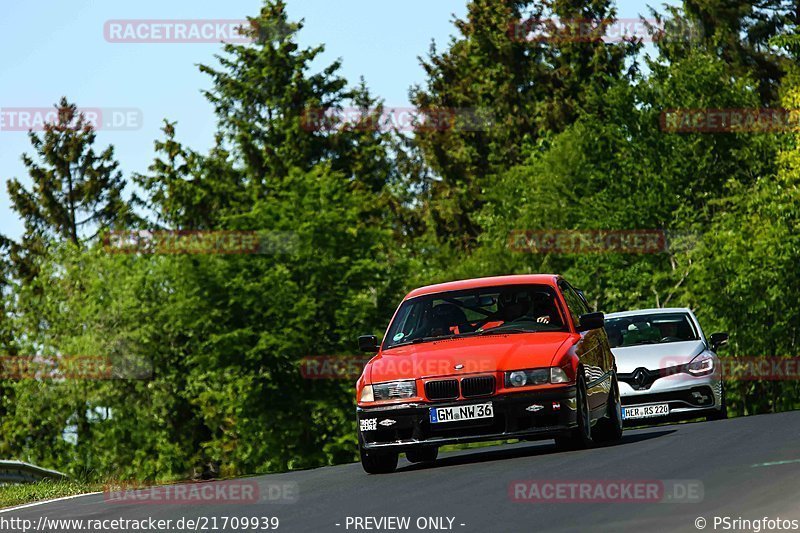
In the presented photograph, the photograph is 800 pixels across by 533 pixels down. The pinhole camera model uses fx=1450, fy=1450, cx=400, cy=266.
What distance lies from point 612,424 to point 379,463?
288cm

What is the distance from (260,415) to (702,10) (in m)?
25.5

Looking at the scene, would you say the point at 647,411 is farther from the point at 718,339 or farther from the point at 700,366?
the point at 718,339

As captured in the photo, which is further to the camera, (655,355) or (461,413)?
(655,355)

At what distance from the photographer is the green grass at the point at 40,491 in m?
14.7

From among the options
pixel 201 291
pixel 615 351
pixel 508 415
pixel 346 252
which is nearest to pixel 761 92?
pixel 346 252

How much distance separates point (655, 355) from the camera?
779 inches

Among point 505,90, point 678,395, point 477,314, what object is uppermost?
point 505,90

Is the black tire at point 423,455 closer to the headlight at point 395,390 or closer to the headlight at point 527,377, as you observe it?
the headlight at point 395,390

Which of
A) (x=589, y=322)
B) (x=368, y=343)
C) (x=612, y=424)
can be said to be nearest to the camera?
(x=589, y=322)

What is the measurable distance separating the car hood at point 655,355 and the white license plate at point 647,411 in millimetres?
506

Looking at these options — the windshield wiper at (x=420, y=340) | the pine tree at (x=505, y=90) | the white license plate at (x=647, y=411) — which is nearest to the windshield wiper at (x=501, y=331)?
the windshield wiper at (x=420, y=340)

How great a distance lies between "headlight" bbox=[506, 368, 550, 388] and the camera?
12.9 meters

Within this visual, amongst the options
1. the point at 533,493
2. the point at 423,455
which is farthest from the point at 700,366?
the point at 533,493

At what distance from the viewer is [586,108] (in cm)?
6200
